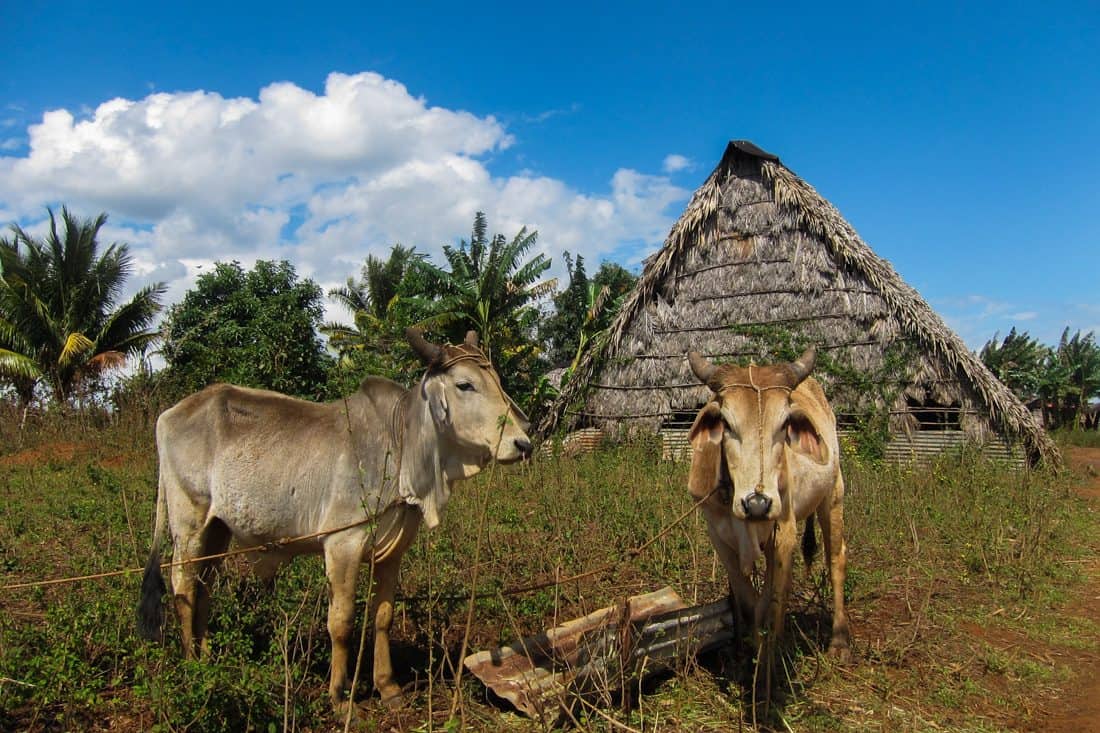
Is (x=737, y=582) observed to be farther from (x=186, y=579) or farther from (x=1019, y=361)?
(x=1019, y=361)

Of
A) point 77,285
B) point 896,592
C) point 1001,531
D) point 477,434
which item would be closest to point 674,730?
point 477,434

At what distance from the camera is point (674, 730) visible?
11.9 feet

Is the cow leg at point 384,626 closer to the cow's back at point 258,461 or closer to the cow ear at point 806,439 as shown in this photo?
the cow's back at point 258,461

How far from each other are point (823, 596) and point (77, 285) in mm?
20547

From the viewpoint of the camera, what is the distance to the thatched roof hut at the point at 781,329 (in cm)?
1145

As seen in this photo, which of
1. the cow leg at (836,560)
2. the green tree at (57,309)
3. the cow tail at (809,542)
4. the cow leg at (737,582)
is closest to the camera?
the cow leg at (737,582)

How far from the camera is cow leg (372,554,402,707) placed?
3863 millimetres

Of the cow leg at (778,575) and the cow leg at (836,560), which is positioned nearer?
the cow leg at (778,575)

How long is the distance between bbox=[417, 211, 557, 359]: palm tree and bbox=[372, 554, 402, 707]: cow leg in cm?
1279

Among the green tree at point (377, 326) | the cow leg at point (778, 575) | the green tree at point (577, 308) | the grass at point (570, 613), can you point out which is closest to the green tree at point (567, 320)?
the green tree at point (577, 308)

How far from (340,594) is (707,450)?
204 centimetres

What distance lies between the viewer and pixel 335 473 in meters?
3.88

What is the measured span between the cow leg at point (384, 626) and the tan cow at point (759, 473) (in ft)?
5.62

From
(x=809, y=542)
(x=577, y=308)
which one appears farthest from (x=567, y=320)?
(x=809, y=542)
